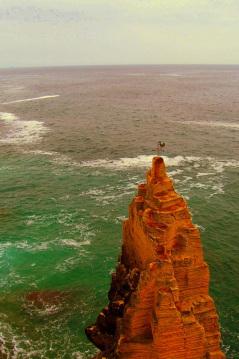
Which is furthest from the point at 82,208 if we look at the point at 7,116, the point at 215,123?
the point at 7,116

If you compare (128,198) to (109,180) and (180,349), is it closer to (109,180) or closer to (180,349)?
(109,180)

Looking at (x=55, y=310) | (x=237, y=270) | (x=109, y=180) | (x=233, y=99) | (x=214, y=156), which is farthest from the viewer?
(x=233, y=99)

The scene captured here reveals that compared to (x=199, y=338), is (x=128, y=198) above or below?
below

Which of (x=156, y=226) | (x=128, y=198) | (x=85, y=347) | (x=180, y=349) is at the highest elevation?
(x=156, y=226)

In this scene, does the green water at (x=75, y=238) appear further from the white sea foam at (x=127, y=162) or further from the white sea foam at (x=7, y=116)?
the white sea foam at (x=7, y=116)

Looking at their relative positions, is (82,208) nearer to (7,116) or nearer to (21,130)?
(21,130)

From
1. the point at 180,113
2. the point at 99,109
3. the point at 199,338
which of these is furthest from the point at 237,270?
the point at 99,109

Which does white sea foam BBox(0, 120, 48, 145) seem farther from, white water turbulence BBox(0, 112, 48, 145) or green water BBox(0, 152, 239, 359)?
green water BBox(0, 152, 239, 359)
